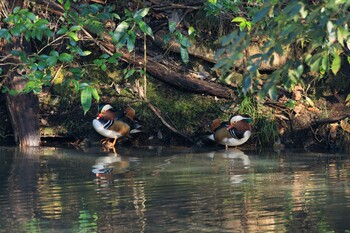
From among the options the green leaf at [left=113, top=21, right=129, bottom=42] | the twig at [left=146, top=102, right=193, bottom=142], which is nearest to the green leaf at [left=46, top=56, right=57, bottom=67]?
the green leaf at [left=113, top=21, right=129, bottom=42]

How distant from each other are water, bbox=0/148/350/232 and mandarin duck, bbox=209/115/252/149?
0.30 m

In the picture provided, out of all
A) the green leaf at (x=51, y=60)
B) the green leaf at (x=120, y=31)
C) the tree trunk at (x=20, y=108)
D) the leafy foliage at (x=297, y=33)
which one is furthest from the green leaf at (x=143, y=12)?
the leafy foliage at (x=297, y=33)

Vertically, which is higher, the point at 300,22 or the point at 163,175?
the point at 300,22

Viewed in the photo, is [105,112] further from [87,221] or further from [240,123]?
[87,221]

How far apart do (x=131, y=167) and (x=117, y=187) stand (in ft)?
4.76

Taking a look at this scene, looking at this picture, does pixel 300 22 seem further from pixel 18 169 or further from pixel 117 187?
pixel 18 169

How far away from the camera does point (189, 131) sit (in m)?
12.1

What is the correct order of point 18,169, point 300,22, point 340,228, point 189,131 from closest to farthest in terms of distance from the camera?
point 300,22, point 340,228, point 18,169, point 189,131

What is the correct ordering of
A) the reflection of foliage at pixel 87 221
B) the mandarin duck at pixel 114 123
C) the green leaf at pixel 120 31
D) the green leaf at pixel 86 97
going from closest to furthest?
1. the reflection of foliage at pixel 87 221
2. the green leaf at pixel 86 97
3. the green leaf at pixel 120 31
4. the mandarin duck at pixel 114 123

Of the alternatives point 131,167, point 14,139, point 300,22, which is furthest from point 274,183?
point 14,139

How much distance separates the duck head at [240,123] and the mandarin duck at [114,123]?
135 cm

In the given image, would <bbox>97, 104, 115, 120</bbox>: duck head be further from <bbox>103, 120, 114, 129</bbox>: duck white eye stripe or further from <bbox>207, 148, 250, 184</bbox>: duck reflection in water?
<bbox>207, 148, 250, 184</bbox>: duck reflection in water

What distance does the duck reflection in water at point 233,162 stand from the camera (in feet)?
30.3

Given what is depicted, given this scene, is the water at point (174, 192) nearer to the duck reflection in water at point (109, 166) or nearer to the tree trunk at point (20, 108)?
the duck reflection in water at point (109, 166)
